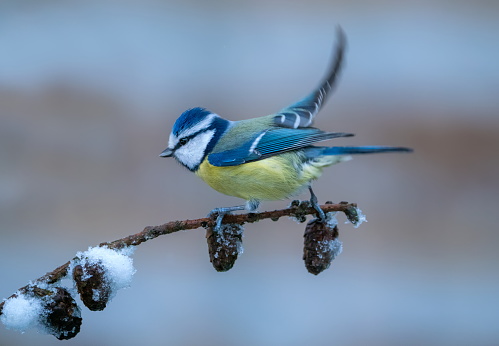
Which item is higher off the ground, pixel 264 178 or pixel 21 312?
pixel 264 178

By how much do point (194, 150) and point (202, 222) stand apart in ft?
1.41

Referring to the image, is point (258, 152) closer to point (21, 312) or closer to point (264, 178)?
point (264, 178)

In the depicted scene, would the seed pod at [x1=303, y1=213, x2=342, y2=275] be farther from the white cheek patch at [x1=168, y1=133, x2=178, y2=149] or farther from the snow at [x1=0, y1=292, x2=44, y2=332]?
the white cheek patch at [x1=168, y1=133, x2=178, y2=149]

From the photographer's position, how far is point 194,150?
0.81 meters

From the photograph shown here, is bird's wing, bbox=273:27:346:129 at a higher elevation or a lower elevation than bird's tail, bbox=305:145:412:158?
higher

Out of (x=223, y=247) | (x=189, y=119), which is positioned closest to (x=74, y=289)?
(x=223, y=247)

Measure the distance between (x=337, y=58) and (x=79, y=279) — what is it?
352mm

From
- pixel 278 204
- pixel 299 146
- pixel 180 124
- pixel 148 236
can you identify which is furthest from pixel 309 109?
pixel 278 204

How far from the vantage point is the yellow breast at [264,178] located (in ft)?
2.47

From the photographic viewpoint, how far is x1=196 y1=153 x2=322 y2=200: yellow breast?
2.47 feet

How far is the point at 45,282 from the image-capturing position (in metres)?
0.34

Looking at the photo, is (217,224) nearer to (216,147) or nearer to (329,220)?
(329,220)

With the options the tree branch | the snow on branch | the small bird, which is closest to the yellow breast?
the small bird

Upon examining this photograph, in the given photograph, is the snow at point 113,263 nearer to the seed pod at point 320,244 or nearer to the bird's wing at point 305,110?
the seed pod at point 320,244
